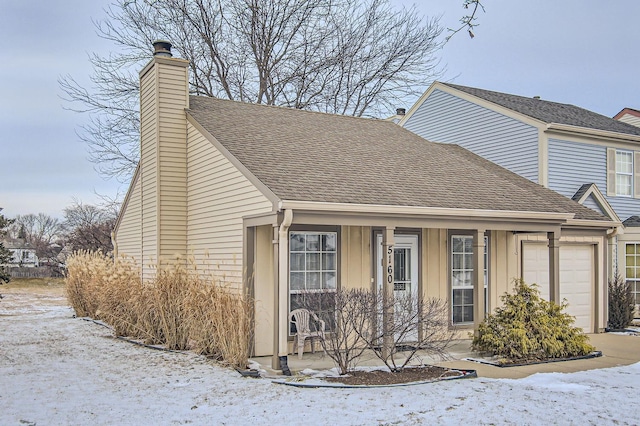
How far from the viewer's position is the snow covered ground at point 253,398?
22.0 feet

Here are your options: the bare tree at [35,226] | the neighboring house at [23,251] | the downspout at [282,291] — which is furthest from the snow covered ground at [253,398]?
the bare tree at [35,226]

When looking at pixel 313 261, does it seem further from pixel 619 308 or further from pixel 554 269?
pixel 619 308

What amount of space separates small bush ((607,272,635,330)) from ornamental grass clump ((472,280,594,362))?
181 inches

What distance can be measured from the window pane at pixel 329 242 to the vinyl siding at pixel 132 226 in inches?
223

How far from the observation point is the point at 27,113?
15.2 meters

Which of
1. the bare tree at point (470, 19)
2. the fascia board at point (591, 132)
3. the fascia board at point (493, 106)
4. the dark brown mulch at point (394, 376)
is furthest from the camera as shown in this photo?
the fascia board at point (493, 106)

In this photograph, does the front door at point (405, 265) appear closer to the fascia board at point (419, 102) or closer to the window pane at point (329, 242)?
the window pane at point (329, 242)

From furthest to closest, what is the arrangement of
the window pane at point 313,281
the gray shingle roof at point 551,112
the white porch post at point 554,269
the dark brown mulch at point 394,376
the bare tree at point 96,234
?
the bare tree at point 96,234 → the gray shingle roof at point 551,112 → the white porch post at point 554,269 → the window pane at point 313,281 → the dark brown mulch at point 394,376

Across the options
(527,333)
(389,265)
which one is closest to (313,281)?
(389,265)

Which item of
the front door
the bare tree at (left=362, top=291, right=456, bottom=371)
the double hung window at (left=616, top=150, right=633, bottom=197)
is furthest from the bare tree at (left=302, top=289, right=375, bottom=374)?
the double hung window at (left=616, top=150, right=633, bottom=197)

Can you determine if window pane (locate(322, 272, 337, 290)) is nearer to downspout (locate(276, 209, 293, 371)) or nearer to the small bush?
downspout (locate(276, 209, 293, 371))

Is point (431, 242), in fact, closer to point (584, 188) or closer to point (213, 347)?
point (213, 347)

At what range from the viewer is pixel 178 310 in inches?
429

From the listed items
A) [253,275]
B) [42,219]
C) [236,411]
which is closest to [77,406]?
[236,411]
